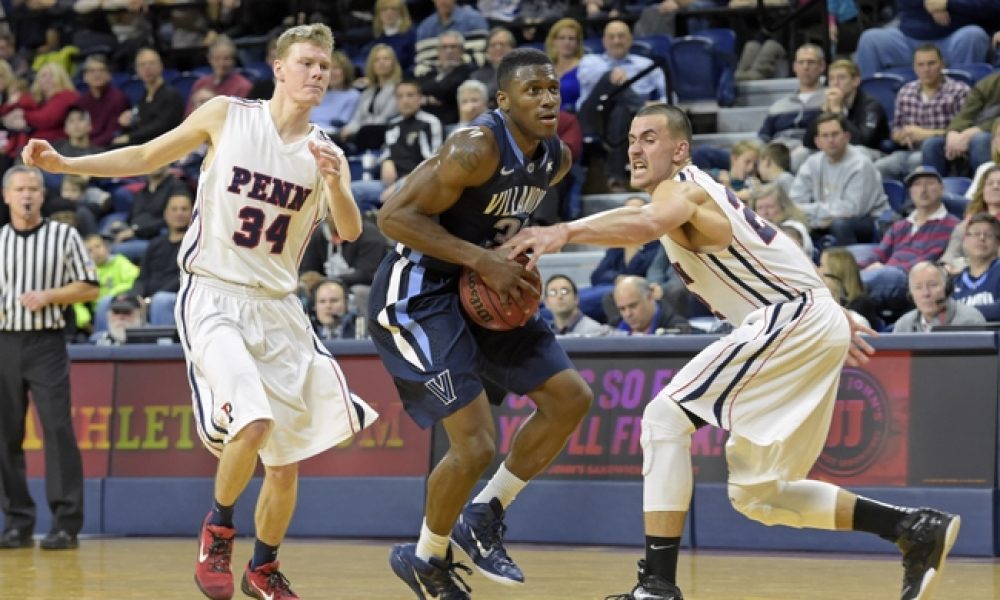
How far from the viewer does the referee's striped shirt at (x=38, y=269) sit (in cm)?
977

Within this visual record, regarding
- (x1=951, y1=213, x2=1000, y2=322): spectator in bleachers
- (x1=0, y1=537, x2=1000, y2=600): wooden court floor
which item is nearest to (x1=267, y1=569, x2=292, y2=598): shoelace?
(x1=0, y1=537, x2=1000, y2=600): wooden court floor

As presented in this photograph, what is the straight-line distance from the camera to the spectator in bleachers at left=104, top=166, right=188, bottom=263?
14.1 metres

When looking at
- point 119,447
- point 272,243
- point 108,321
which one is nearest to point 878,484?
point 272,243

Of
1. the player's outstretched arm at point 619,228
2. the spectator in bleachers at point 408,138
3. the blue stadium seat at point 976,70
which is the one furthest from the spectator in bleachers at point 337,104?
the player's outstretched arm at point 619,228

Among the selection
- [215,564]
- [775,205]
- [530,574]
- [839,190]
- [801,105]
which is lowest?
[530,574]

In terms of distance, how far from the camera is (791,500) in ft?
19.6

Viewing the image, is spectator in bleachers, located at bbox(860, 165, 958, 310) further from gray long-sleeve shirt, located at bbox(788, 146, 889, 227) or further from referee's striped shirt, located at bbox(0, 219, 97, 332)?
referee's striped shirt, located at bbox(0, 219, 97, 332)

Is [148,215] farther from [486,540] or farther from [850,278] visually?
[486,540]

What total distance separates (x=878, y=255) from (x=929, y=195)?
578mm

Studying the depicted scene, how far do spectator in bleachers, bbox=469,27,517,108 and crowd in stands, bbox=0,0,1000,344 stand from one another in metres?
0.03

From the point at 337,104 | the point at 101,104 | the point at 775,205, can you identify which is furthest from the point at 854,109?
the point at 101,104

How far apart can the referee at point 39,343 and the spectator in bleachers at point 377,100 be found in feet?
15.7

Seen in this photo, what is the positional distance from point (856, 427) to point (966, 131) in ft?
11.0

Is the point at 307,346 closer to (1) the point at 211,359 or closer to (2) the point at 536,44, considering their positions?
(1) the point at 211,359
